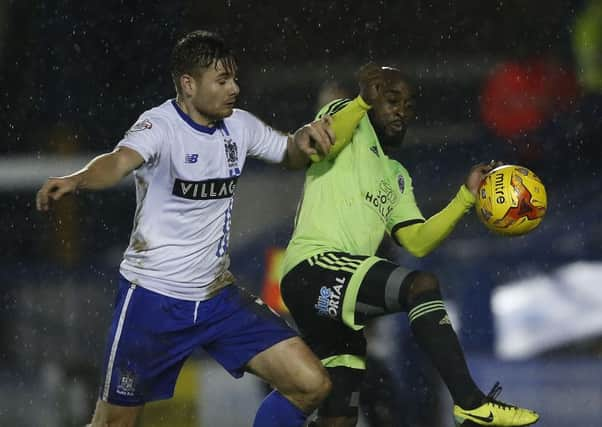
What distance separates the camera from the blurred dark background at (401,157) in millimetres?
6422

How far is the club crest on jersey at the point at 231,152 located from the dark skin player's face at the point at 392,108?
1.87 feet

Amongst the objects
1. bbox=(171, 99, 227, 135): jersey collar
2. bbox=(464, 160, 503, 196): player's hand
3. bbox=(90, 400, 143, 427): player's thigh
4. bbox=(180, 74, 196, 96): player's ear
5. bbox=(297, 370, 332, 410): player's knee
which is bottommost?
bbox=(90, 400, 143, 427): player's thigh

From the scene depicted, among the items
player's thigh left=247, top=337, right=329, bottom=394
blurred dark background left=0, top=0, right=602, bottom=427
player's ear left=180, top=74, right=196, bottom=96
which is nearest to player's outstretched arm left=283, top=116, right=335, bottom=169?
player's ear left=180, top=74, right=196, bottom=96

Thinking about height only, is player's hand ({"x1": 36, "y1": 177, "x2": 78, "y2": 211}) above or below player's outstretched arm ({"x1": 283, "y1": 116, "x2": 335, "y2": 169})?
below

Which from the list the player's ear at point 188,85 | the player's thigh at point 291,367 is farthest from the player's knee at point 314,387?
the player's ear at point 188,85

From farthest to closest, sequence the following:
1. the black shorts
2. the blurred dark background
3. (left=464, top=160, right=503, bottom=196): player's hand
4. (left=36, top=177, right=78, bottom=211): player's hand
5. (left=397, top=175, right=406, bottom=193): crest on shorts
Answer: the blurred dark background, (left=397, top=175, right=406, bottom=193): crest on shorts, (left=464, top=160, right=503, bottom=196): player's hand, the black shorts, (left=36, top=177, right=78, bottom=211): player's hand

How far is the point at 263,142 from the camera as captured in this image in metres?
4.39

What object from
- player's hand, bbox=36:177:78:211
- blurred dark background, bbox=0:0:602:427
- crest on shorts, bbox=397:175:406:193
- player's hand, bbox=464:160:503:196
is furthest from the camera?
blurred dark background, bbox=0:0:602:427

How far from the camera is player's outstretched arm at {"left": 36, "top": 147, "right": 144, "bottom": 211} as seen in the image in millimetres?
3484

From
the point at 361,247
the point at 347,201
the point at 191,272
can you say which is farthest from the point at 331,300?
the point at 191,272

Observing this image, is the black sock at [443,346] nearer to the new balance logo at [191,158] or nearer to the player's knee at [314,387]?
the player's knee at [314,387]

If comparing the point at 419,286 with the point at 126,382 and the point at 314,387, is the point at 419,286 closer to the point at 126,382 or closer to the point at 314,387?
the point at 314,387

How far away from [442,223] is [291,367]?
0.85 m

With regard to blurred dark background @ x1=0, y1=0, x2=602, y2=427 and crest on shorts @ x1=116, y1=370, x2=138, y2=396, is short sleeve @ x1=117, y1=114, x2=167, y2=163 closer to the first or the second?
crest on shorts @ x1=116, y1=370, x2=138, y2=396
